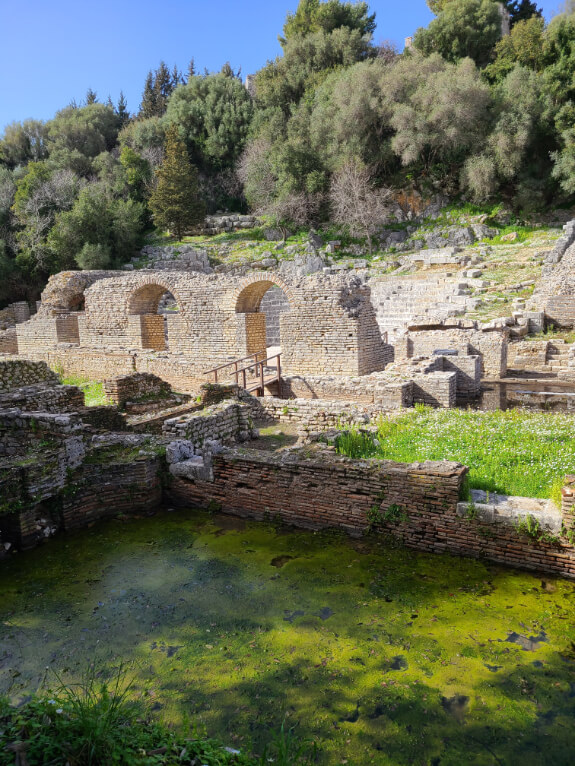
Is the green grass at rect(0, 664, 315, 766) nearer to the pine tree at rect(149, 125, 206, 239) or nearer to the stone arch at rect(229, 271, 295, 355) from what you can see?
the stone arch at rect(229, 271, 295, 355)

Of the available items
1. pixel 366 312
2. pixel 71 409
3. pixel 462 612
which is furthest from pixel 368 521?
pixel 366 312

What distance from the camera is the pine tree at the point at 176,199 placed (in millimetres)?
30547

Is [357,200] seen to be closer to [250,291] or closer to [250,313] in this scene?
[250,291]

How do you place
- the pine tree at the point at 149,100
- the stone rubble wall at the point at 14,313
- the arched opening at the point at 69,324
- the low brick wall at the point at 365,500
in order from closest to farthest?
the low brick wall at the point at 365,500 → the arched opening at the point at 69,324 → the stone rubble wall at the point at 14,313 → the pine tree at the point at 149,100

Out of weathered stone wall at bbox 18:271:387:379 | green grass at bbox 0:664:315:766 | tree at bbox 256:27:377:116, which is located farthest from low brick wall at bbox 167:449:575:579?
tree at bbox 256:27:377:116

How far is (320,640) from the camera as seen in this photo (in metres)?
3.51

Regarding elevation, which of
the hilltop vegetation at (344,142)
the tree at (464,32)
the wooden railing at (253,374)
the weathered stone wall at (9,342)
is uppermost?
the tree at (464,32)

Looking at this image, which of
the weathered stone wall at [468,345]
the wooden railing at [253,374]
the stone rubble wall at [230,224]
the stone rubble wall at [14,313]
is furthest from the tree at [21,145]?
the weathered stone wall at [468,345]

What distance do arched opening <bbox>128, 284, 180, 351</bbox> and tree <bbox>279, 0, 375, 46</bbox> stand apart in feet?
103

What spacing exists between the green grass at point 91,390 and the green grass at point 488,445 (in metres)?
5.22

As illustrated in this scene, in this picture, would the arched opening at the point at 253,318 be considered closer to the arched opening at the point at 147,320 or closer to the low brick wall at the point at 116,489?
the arched opening at the point at 147,320

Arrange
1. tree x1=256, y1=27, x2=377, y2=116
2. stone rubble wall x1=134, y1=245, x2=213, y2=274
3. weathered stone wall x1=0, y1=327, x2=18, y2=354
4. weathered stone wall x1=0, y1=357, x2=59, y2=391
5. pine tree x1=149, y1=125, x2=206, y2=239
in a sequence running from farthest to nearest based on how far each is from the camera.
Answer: tree x1=256, y1=27, x2=377, y2=116
pine tree x1=149, y1=125, x2=206, y2=239
stone rubble wall x1=134, y1=245, x2=213, y2=274
weathered stone wall x1=0, y1=327, x2=18, y2=354
weathered stone wall x1=0, y1=357, x2=59, y2=391

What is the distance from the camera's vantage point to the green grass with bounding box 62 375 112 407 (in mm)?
10683

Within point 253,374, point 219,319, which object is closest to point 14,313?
point 219,319
